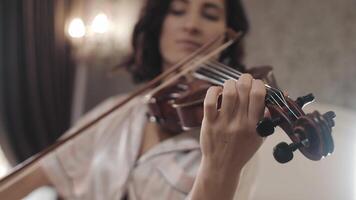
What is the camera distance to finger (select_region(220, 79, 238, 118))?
1.49 feet

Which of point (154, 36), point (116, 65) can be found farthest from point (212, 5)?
point (116, 65)

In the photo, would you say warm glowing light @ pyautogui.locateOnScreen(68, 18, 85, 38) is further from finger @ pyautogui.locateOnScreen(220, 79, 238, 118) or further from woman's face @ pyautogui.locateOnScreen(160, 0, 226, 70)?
finger @ pyautogui.locateOnScreen(220, 79, 238, 118)

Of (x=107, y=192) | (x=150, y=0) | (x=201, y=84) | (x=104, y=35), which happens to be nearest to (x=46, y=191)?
(x=107, y=192)

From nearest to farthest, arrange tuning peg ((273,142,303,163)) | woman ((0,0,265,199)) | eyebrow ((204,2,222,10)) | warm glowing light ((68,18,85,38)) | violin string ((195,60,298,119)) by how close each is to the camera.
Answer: tuning peg ((273,142,303,163)), violin string ((195,60,298,119)), woman ((0,0,265,199)), eyebrow ((204,2,222,10)), warm glowing light ((68,18,85,38))

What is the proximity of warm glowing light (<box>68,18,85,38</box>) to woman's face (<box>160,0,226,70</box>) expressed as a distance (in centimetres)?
81

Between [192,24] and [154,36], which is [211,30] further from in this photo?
[154,36]

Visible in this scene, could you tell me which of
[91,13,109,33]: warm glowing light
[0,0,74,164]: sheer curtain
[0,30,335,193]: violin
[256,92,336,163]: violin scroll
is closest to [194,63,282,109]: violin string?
[0,30,335,193]: violin

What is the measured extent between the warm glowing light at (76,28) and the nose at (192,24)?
2.88 feet

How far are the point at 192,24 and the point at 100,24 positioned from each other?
0.88 metres

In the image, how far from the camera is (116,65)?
1.57 m

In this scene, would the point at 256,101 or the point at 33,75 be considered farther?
the point at 33,75

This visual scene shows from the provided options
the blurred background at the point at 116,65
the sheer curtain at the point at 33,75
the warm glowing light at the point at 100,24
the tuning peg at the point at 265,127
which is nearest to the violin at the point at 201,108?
the tuning peg at the point at 265,127

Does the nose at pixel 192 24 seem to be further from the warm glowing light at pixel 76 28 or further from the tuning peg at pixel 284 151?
the warm glowing light at pixel 76 28

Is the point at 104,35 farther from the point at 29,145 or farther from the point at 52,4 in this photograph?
the point at 29,145
